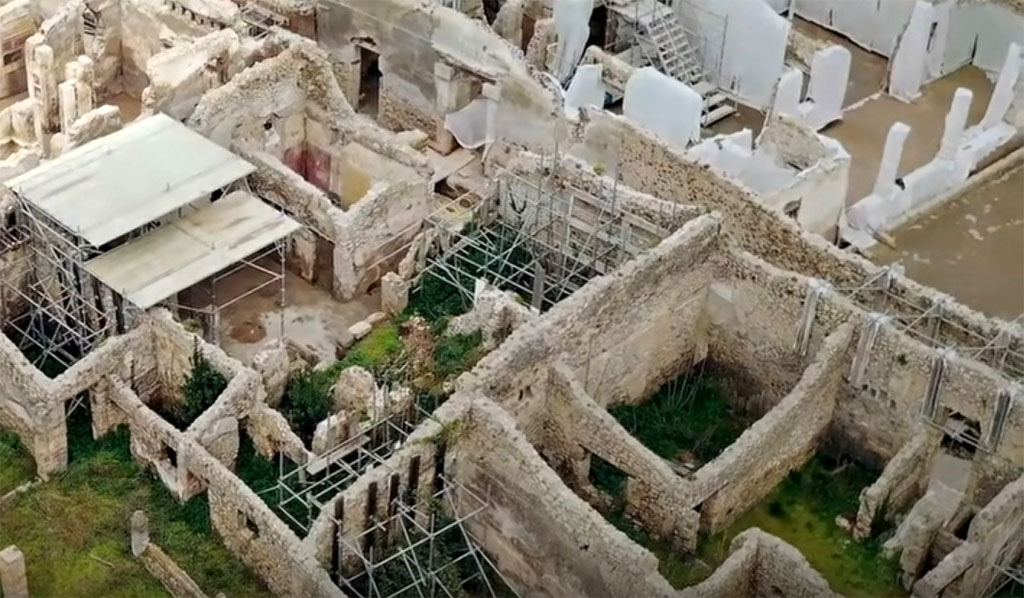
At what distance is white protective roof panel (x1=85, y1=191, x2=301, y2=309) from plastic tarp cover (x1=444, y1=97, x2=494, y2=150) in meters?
5.37

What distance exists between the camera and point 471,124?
111 ft

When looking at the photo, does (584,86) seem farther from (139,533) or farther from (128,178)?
(139,533)

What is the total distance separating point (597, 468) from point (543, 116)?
7.92 meters

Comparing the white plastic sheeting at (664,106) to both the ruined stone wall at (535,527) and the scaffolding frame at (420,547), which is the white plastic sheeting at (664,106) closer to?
the ruined stone wall at (535,527)

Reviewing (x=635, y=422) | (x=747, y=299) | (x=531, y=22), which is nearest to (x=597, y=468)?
(x=635, y=422)

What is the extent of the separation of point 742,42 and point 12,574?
1809 centimetres

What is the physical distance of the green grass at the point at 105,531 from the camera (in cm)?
2536

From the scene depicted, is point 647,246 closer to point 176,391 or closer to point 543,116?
point 543,116

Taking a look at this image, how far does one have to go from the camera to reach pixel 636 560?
23.7 meters

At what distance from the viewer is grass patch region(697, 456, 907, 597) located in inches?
1029

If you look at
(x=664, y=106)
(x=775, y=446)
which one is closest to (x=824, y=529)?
(x=775, y=446)

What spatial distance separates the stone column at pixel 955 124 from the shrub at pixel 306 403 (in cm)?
1294

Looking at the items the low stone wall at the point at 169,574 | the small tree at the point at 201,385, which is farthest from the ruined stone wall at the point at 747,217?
the low stone wall at the point at 169,574

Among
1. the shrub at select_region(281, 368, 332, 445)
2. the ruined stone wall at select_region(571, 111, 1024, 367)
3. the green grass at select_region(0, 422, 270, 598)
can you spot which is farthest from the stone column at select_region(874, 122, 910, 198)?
the green grass at select_region(0, 422, 270, 598)
